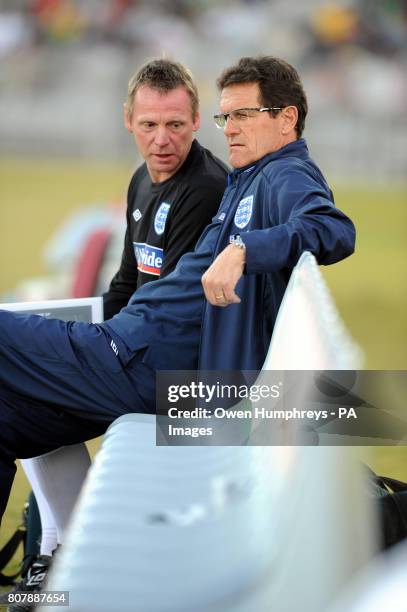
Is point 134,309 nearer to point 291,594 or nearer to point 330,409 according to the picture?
point 330,409

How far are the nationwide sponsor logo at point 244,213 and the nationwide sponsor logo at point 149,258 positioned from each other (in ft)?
1.79

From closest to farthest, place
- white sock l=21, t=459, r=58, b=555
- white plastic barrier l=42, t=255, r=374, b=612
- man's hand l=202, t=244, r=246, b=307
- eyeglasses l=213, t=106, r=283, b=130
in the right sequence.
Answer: white plastic barrier l=42, t=255, r=374, b=612 < man's hand l=202, t=244, r=246, b=307 < eyeglasses l=213, t=106, r=283, b=130 < white sock l=21, t=459, r=58, b=555

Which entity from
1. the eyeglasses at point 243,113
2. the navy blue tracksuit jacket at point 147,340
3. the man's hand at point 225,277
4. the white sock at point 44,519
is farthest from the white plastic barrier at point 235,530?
the white sock at point 44,519

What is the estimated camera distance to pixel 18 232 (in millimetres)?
20406

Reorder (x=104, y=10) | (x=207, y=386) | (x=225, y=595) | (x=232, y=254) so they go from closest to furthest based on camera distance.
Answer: (x=225, y=595)
(x=232, y=254)
(x=207, y=386)
(x=104, y=10)

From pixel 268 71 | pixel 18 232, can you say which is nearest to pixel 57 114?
pixel 18 232

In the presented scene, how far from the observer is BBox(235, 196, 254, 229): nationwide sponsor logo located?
10.8 feet

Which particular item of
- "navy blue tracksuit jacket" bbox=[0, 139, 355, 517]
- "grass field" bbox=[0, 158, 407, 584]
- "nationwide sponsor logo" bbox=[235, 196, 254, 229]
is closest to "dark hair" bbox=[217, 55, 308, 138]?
"navy blue tracksuit jacket" bbox=[0, 139, 355, 517]

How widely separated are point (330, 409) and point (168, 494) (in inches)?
20.0

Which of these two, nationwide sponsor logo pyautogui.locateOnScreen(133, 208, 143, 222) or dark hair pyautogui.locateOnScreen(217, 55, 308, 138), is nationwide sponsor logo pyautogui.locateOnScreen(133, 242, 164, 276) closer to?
nationwide sponsor logo pyautogui.locateOnScreen(133, 208, 143, 222)

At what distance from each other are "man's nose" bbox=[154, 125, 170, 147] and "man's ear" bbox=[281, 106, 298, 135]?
0.52 metres

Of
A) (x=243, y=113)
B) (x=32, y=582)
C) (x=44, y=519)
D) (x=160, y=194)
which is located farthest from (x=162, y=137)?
(x=32, y=582)

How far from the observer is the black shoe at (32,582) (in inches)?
143

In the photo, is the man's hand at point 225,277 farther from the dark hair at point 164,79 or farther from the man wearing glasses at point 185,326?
the dark hair at point 164,79
